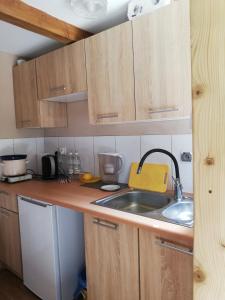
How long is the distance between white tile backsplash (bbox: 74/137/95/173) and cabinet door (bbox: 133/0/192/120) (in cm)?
83

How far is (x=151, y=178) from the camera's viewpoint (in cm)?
159

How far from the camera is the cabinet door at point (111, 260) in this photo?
110 centimetres

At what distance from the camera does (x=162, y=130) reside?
1.58m

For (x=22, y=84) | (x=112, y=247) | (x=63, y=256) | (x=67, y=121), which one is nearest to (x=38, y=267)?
(x=63, y=256)

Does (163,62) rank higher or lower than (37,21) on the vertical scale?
lower

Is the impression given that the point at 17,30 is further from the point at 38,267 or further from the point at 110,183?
the point at 38,267

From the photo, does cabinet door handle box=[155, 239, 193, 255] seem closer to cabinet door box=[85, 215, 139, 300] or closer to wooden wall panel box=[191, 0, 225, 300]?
cabinet door box=[85, 215, 139, 300]

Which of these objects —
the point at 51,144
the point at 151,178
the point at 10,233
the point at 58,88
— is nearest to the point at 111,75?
the point at 58,88

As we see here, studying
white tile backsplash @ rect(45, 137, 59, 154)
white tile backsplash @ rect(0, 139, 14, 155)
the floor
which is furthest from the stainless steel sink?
white tile backsplash @ rect(0, 139, 14, 155)

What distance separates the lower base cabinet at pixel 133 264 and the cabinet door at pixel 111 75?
70 cm

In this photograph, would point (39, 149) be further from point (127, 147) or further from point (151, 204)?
point (151, 204)

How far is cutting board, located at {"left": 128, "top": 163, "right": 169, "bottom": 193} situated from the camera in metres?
1.53

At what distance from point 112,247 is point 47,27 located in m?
1.54

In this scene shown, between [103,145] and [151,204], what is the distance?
2.34ft
